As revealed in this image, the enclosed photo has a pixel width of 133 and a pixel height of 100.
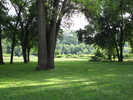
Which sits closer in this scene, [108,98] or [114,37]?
[108,98]

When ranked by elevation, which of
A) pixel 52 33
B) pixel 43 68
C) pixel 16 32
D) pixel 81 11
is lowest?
pixel 43 68

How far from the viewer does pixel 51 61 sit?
13008 mm

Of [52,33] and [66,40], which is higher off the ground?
[66,40]

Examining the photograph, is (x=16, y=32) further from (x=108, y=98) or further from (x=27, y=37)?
(x=108, y=98)

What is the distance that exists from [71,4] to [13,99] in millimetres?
12511

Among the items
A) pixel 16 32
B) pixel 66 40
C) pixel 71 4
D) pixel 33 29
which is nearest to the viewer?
pixel 71 4

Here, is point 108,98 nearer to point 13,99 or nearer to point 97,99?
point 97,99

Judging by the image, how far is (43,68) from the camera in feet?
38.4

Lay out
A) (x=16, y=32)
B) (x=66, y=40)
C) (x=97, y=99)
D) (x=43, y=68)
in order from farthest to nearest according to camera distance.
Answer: (x=66, y=40) < (x=16, y=32) < (x=43, y=68) < (x=97, y=99)

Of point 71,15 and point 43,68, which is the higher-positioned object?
point 71,15

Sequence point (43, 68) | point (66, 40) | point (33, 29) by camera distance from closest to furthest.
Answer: point (43, 68)
point (33, 29)
point (66, 40)

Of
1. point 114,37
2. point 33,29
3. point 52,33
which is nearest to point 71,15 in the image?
point 52,33

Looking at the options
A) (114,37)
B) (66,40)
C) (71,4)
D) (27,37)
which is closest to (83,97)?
(71,4)

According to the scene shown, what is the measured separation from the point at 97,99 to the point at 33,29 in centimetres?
2089
